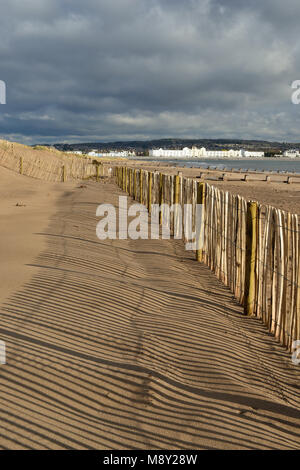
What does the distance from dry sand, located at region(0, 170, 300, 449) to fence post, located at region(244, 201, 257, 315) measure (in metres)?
0.21

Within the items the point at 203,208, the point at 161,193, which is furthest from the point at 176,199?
the point at 203,208

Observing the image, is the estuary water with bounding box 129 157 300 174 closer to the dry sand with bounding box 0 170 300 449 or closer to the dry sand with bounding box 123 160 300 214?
the dry sand with bounding box 123 160 300 214

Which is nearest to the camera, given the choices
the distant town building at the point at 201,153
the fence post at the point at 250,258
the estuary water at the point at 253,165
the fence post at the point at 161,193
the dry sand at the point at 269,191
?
the fence post at the point at 250,258

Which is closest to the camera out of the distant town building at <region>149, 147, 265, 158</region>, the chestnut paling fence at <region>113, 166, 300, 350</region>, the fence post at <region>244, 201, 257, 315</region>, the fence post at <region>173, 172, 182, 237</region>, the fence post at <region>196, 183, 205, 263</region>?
the chestnut paling fence at <region>113, 166, 300, 350</region>

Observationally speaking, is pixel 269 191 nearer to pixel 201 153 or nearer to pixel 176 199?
pixel 176 199

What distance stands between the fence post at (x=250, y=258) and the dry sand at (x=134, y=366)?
0.21 metres

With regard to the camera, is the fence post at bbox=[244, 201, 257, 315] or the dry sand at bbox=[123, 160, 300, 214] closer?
the fence post at bbox=[244, 201, 257, 315]

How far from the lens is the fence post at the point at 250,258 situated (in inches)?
184

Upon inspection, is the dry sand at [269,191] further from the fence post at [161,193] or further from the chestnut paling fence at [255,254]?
the chestnut paling fence at [255,254]

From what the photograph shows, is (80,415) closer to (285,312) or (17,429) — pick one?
(17,429)

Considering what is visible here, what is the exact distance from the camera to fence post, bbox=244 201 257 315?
466cm

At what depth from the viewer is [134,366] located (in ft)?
10.3

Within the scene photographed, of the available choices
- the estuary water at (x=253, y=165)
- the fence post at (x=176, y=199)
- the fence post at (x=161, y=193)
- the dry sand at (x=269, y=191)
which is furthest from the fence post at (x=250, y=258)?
the estuary water at (x=253, y=165)

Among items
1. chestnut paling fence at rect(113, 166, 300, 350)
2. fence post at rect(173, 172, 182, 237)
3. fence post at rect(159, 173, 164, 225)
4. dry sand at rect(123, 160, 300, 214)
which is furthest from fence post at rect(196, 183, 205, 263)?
dry sand at rect(123, 160, 300, 214)
